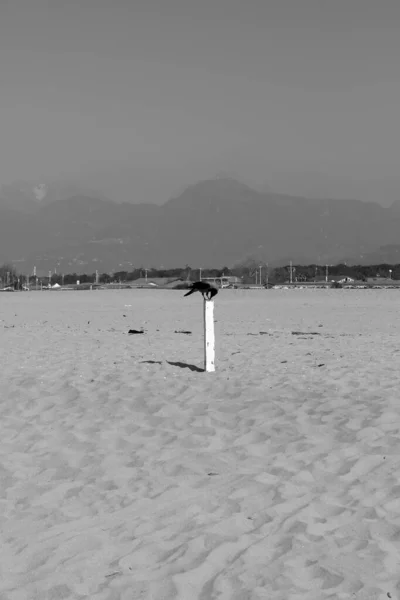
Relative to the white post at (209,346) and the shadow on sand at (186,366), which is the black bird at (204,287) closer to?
the white post at (209,346)

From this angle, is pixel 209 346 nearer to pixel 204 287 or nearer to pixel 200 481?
pixel 204 287

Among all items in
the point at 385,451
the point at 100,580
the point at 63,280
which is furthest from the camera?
the point at 63,280

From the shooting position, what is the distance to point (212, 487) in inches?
248

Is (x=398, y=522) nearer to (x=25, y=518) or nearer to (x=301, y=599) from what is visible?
(x=301, y=599)

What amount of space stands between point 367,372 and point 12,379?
509 cm

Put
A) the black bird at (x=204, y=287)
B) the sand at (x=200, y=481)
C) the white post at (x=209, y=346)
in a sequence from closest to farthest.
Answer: the sand at (x=200, y=481)
the white post at (x=209, y=346)
the black bird at (x=204, y=287)

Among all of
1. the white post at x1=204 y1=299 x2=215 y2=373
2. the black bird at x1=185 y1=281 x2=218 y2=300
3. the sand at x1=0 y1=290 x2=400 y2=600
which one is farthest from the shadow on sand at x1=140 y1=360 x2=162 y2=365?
the black bird at x1=185 y1=281 x2=218 y2=300

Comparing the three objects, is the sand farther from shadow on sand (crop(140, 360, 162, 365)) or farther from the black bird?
the black bird

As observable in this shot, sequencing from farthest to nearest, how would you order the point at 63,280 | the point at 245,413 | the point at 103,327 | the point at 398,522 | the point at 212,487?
1. the point at 63,280
2. the point at 103,327
3. the point at 245,413
4. the point at 212,487
5. the point at 398,522

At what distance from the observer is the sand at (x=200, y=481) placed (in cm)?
464

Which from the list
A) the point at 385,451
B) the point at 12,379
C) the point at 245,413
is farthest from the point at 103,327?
the point at 385,451

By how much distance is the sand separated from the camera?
15.2ft

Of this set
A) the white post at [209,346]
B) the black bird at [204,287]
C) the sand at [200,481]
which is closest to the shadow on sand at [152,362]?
the sand at [200,481]

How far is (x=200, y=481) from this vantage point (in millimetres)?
6492
